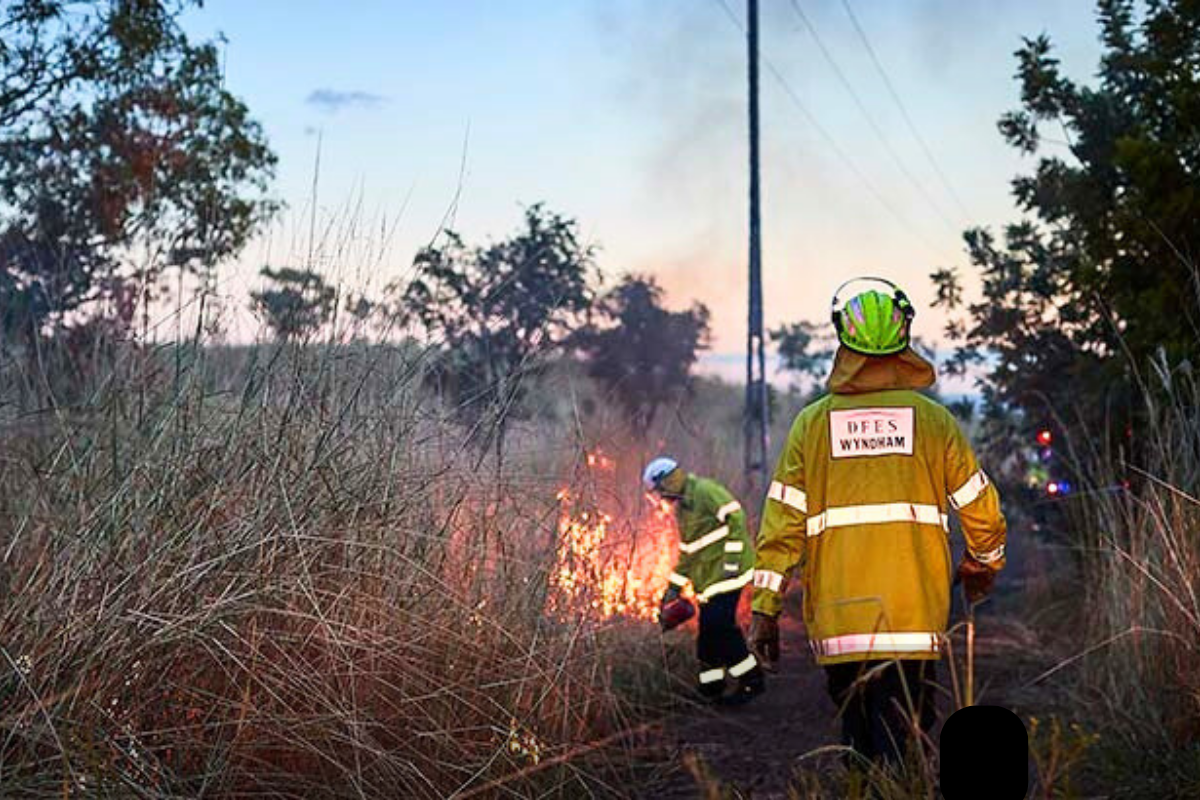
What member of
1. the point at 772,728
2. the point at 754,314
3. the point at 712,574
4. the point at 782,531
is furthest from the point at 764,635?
the point at 754,314

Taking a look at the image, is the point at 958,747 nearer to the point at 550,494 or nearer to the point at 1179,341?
the point at 550,494

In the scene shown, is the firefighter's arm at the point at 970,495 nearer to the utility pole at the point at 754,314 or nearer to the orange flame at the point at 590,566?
the orange flame at the point at 590,566

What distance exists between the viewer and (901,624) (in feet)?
17.7

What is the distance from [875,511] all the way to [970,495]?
1.08ft

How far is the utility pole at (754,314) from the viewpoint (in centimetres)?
2184

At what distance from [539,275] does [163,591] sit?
1442cm

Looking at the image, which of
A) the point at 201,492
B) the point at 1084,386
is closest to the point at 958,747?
the point at 201,492

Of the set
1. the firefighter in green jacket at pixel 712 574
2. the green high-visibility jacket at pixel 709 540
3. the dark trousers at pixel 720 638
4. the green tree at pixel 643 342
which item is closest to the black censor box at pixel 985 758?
the firefighter in green jacket at pixel 712 574

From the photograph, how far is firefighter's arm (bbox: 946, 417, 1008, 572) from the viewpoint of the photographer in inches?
214

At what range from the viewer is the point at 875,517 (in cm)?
542

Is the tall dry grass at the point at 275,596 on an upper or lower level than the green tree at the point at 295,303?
lower

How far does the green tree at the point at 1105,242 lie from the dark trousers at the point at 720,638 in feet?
8.95

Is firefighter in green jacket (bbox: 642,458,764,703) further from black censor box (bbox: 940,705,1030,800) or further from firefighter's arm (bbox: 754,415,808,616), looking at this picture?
black censor box (bbox: 940,705,1030,800)

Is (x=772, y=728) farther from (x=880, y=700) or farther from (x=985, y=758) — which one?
(x=985, y=758)
